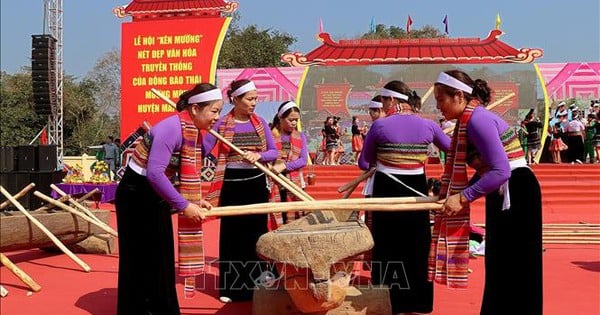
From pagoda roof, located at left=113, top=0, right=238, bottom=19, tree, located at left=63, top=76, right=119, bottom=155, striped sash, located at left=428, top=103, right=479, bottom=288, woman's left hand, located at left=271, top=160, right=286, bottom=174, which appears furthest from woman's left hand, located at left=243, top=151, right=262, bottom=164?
tree, located at left=63, top=76, right=119, bottom=155

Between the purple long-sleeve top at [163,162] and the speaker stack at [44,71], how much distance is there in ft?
41.3

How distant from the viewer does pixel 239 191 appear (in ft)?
13.4

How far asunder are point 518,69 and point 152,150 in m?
12.6

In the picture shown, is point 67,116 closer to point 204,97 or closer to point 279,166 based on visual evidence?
point 279,166

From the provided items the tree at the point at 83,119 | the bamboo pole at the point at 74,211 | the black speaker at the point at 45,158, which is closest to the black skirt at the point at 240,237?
the bamboo pole at the point at 74,211

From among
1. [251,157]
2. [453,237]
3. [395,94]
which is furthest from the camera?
[251,157]

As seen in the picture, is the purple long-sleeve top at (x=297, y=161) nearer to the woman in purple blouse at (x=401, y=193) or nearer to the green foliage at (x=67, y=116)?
the woman in purple blouse at (x=401, y=193)

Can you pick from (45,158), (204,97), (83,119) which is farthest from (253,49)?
(204,97)

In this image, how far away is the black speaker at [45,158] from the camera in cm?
934

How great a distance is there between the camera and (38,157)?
9320 mm

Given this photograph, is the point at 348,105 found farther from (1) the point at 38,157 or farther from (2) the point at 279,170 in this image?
(2) the point at 279,170

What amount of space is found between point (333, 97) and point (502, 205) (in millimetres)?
11884

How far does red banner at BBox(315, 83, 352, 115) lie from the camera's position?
47.8ft

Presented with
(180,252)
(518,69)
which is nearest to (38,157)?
(180,252)
